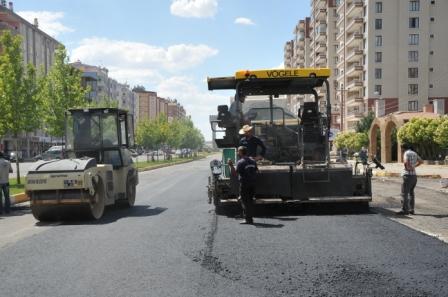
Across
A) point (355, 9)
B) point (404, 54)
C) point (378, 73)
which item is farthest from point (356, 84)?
point (355, 9)

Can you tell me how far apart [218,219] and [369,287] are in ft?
18.4

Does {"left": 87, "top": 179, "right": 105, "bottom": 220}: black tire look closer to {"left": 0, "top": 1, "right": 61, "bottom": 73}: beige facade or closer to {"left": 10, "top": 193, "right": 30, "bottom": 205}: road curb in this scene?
{"left": 10, "top": 193, "right": 30, "bottom": 205}: road curb

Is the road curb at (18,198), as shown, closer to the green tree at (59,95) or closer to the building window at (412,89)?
the green tree at (59,95)

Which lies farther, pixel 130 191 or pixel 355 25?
pixel 355 25

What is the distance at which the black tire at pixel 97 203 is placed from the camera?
11289 mm

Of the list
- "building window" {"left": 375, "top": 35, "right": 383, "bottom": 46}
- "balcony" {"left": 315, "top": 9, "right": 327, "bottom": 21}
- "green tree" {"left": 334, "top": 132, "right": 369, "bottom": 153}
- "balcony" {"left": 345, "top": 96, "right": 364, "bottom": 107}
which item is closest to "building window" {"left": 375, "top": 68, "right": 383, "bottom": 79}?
"building window" {"left": 375, "top": 35, "right": 383, "bottom": 46}

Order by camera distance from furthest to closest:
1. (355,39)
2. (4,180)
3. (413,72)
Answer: (355,39) < (413,72) < (4,180)

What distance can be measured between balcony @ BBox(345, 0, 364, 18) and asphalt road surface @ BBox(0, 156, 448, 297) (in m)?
72.3

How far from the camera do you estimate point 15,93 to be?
21781 mm

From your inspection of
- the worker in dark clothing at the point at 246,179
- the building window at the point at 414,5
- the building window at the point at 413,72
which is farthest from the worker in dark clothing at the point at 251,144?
the building window at the point at 414,5

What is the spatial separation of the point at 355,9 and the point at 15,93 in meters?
67.1

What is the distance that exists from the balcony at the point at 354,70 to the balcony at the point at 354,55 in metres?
1.27

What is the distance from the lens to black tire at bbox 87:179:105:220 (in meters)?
11.3

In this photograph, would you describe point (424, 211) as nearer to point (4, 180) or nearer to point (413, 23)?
point (4, 180)
